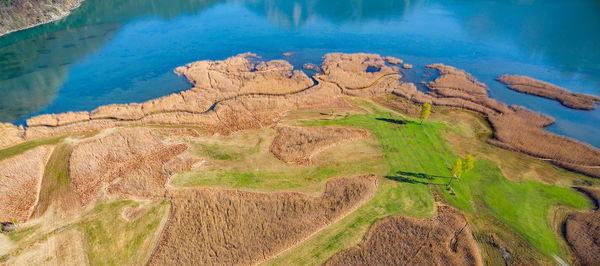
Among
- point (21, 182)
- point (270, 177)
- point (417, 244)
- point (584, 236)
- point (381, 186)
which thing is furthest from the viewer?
point (270, 177)

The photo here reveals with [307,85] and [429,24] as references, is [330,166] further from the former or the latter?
[429,24]

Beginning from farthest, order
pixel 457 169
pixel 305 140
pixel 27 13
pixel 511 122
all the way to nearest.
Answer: pixel 27 13
pixel 511 122
pixel 305 140
pixel 457 169

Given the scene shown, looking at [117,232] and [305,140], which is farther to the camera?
[305,140]

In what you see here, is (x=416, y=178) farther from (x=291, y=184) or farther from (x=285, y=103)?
(x=285, y=103)

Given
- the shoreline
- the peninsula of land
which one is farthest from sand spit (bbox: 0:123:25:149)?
the peninsula of land

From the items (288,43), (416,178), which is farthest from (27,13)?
(416,178)

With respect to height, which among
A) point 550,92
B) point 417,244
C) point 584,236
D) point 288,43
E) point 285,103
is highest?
point 288,43

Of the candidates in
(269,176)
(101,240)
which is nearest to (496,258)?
(269,176)

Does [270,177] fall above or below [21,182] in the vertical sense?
below
